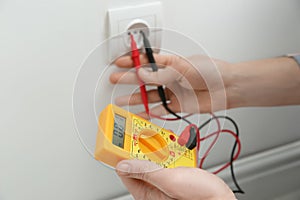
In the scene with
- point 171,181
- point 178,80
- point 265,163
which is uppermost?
point 178,80

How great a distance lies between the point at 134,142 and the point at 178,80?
135 mm

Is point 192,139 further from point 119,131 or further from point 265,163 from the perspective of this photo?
point 265,163

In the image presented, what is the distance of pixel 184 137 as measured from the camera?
66 centimetres

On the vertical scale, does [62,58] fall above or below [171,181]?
above

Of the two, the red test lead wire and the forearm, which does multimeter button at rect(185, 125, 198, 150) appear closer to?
the red test lead wire

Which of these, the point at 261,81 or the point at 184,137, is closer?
the point at 184,137

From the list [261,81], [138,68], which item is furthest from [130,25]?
[261,81]

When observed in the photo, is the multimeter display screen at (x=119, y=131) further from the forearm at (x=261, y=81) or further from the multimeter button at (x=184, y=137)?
the forearm at (x=261, y=81)

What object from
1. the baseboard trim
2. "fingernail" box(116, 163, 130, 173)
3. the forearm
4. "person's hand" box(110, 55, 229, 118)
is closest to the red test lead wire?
"person's hand" box(110, 55, 229, 118)

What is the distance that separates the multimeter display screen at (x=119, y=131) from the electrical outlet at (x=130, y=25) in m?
0.12

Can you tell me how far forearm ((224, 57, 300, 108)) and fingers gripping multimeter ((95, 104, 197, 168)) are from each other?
0.82ft

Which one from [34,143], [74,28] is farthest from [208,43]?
[34,143]

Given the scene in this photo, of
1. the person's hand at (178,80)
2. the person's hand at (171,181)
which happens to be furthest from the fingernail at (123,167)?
the person's hand at (178,80)

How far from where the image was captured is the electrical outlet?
2.25ft
